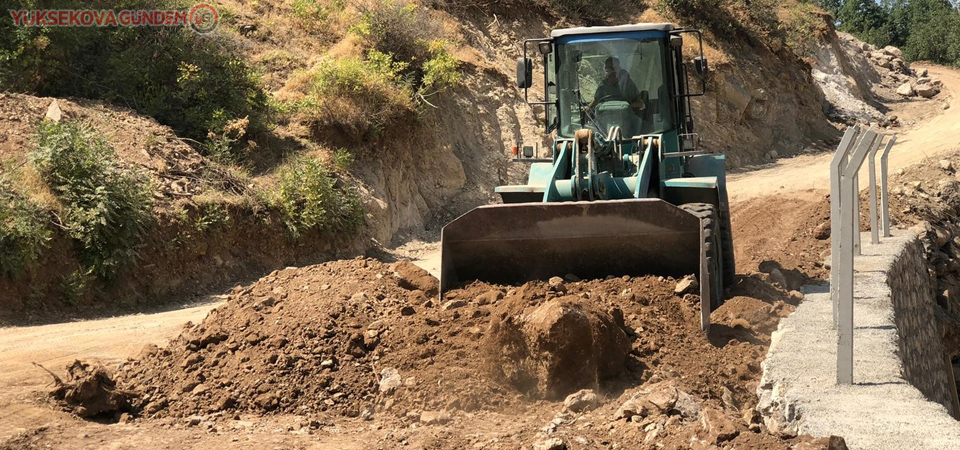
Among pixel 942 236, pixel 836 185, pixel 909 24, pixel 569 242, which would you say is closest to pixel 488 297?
pixel 569 242

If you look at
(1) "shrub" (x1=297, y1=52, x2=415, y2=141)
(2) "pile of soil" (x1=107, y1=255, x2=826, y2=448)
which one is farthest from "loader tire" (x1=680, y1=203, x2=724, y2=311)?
(1) "shrub" (x1=297, y1=52, x2=415, y2=141)

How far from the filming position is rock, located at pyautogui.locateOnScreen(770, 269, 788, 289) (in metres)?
10.3

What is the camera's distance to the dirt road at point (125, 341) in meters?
6.50

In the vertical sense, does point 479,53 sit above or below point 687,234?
above

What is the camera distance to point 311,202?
49.1ft

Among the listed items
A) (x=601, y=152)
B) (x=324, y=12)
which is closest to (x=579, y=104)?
(x=601, y=152)

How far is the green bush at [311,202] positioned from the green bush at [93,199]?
2460 mm

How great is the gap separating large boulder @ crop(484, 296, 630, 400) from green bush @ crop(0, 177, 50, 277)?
6811 millimetres

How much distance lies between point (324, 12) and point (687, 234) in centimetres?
1483

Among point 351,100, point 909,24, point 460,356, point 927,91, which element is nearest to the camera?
point 460,356

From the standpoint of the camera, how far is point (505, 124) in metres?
21.5

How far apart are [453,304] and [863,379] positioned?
10.5ft

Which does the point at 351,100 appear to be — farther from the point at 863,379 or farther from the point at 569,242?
the point at 863,379

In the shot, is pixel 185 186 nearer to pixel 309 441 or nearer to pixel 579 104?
pixel 579 104
